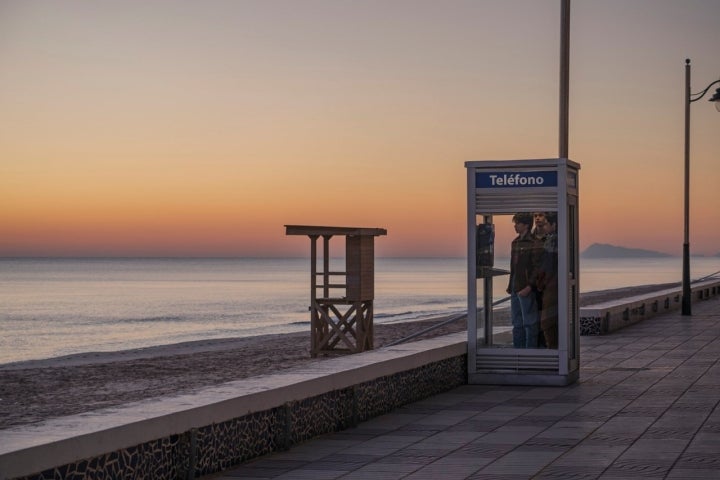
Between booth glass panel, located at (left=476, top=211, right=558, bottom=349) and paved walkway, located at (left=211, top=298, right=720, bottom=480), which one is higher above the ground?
booth glass panel, located at (left=476, top=211, right=558, bottom=349)

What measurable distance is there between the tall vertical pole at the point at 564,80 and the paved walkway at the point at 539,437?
2.86 meters

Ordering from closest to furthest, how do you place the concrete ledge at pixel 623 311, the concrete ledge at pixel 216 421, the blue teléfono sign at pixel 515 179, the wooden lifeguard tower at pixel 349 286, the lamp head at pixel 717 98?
1. the concrete ledge at pixel 216 421
2. the blue teléfono sign at pixel 515 179
3. the concrete ledge at pixel 623 311
4. the wooden lifeguard tower at pixel 349 286
5. the lamp head at pixel 717 98

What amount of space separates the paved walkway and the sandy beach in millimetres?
6294

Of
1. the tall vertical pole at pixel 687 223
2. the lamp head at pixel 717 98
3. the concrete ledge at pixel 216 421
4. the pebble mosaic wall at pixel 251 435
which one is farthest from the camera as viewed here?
the tall vertical pole at pixel 687 223

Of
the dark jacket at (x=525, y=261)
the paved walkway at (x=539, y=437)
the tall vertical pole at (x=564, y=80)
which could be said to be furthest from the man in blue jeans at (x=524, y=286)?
the tall vertical pole at (x=564, y=80)

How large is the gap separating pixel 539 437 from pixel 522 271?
383 cm

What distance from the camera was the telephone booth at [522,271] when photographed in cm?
1268

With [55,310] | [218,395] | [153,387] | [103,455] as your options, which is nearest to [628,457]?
[218,395]

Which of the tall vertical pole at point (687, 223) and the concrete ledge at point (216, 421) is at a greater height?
the tall vertical pole at point (687, 223)

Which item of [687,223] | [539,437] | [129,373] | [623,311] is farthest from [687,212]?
[539,437]

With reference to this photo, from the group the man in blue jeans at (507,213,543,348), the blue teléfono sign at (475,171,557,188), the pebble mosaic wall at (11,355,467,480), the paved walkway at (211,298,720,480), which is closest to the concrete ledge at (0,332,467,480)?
the pebble mosaic wall at (11,355,467,480)

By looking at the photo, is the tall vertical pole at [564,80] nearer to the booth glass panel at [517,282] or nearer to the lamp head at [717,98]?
the booth glass panel at [517,282]

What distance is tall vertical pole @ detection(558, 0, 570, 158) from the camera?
590 inches

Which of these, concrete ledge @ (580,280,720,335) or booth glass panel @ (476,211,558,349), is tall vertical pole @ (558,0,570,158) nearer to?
booth glass panel @ (476,211,558,349)
